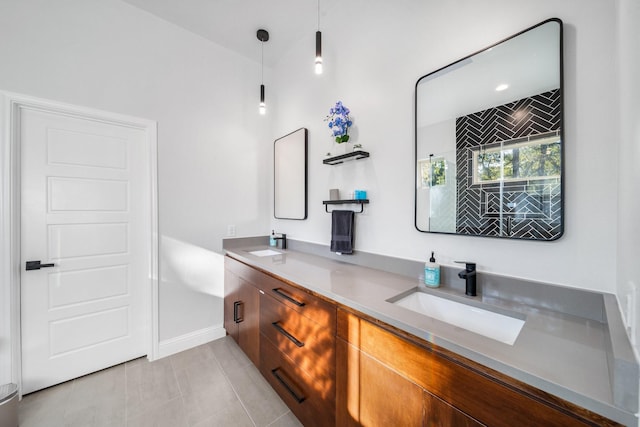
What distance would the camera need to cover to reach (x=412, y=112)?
1558 mm

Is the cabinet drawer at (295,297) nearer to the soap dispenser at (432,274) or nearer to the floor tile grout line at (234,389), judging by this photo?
the soap dispenser at (432,274)

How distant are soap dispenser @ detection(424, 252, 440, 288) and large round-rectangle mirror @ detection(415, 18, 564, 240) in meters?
0.21

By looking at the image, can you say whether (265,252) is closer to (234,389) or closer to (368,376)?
(234,389)

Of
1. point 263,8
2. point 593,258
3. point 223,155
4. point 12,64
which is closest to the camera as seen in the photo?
point 593,258

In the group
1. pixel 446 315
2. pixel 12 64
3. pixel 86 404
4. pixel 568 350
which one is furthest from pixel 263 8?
pixel 86 404

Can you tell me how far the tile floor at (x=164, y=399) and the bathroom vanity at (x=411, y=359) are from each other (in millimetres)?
206

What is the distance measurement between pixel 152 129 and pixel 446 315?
2650mm

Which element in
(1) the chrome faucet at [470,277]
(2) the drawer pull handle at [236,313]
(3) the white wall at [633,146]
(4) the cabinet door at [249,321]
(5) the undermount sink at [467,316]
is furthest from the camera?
(2) the drawer pull handle at [236,313]

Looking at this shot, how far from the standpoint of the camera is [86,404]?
1.69m

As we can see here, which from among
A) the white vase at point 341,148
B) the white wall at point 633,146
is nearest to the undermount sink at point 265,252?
the white vase at point 341,148

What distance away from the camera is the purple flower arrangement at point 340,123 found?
1.92 metres

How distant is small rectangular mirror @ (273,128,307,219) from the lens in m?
2.43

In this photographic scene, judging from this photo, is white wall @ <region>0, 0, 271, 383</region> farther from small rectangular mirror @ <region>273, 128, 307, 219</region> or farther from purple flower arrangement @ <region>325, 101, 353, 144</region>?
purple flower arrangement @ <region>325, 101, 353, 144</region>

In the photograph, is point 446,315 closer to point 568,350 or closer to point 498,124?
point 568,350
